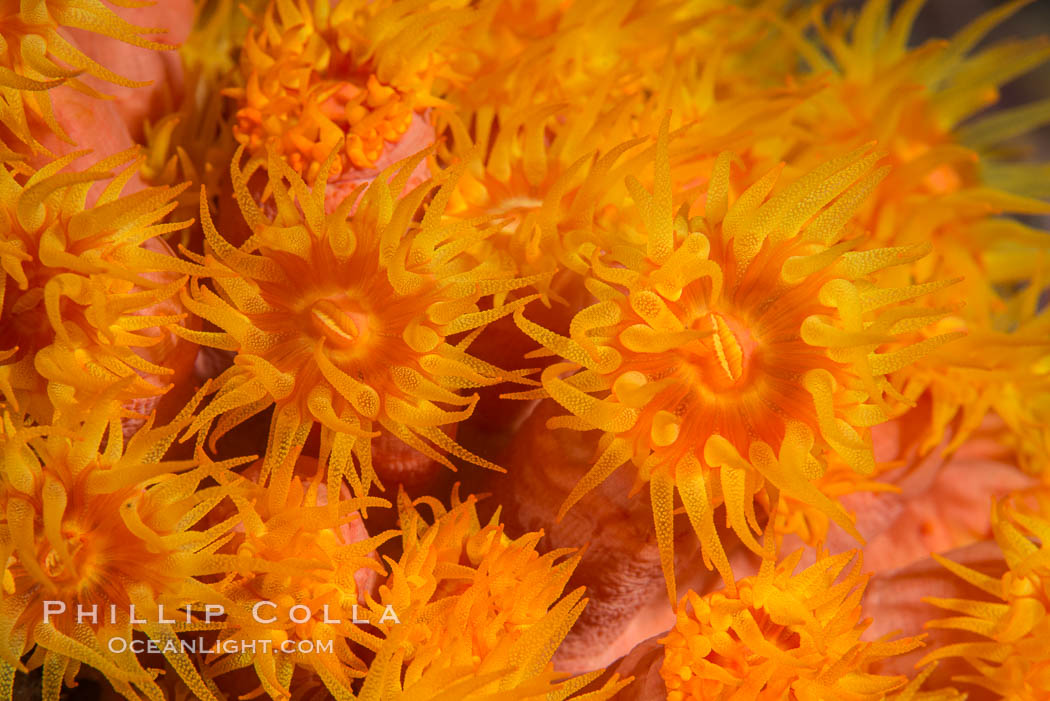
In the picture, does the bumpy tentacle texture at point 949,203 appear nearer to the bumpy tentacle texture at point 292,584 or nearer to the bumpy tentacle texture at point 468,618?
the bumpy tentacle texture at point 468,618

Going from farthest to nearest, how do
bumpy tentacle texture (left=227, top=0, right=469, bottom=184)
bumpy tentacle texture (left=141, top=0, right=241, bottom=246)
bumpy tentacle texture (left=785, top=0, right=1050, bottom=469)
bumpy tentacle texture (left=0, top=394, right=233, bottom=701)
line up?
bumpy tentacle texture (left=785, top=0, right=1050, bottom=469)
bumpy tentacle texture (left=141, top=0, right=241, bottom=246)
bumpy tentacle texture (left=227, top=0, right=469, bottom=184)
bumpy tentacle texture (left=0, top=394, right=233, bottom=701)

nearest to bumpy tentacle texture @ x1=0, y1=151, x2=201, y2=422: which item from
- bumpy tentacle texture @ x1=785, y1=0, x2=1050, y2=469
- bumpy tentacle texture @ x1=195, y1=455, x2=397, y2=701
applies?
bumpy tentacle texture @ x1=195, y1=455, x2=397, y2=701

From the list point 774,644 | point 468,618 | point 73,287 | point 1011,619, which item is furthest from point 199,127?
point 1011,619

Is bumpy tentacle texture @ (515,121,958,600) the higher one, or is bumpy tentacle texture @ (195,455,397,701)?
bumpy tentacle texture @ (515,121,958,600)

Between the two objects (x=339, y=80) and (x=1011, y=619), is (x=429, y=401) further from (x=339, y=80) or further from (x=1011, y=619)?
(x=1011, y=619)

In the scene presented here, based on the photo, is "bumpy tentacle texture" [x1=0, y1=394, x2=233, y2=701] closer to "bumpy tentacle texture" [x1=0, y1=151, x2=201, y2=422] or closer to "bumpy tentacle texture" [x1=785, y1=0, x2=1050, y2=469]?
"bumpy tentacle texture" [x1=0, y1=151, x2=201, y2=422]

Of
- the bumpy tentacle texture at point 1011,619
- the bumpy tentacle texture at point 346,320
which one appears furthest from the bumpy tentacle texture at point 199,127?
the bumpy tentacle texture at point 1011,619

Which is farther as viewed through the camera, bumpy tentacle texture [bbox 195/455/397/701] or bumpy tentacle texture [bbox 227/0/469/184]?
bumpy tentacle texture [bbox 227/0/469/184]

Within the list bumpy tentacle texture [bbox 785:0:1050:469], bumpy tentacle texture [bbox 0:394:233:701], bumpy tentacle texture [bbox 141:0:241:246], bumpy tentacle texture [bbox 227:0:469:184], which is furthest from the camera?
bumpy tentacle texture [bbox 785:0:1050:469]
